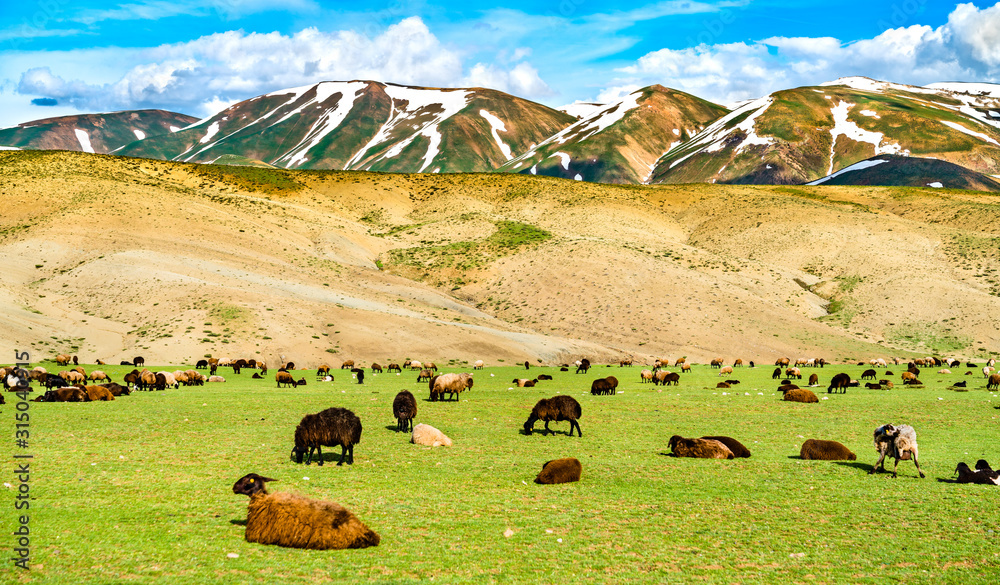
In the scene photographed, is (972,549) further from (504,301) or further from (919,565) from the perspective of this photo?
(504,301)

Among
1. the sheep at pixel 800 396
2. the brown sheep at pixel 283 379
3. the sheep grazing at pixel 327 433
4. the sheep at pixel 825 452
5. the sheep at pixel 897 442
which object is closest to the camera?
the sheep at pixel 897 442

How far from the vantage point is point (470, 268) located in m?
76.2

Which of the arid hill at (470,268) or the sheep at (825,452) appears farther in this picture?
the arid hill at (470,268)

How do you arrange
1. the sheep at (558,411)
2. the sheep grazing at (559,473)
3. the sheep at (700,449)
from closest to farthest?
1. the sheep grazing at (559,473)
2. the sheep at (700,449)
3. the sheep at (558,411)

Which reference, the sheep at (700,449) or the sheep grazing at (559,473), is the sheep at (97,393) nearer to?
the sheep grazing at (559,473)

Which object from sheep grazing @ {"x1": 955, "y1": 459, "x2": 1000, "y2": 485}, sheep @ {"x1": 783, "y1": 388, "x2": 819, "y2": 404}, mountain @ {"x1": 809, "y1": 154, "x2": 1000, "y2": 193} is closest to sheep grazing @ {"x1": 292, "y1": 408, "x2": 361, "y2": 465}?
sheep grazing @ {"x1": 955, "y1": 459, "x2": 1000, "y2": 485}

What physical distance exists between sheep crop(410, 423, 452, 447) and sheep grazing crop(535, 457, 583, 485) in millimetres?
4214

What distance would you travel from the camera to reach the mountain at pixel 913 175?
154 meters

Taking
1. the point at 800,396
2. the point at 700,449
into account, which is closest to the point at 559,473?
the point at 700,449

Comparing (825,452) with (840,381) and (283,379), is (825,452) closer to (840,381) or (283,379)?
(840,381)

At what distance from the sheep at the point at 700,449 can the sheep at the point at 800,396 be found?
12.5 metres

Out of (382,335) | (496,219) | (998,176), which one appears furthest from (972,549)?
(998,176)

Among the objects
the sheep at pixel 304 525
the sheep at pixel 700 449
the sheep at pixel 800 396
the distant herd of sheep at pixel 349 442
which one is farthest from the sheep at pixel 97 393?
the sheep at pixel 800 396

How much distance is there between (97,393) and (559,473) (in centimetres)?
A: 1999
